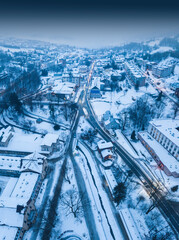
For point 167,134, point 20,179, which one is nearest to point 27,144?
point 20,179

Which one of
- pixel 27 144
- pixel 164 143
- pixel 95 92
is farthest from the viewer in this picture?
pixel 95 92

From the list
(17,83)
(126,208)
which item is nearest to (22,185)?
(126,208)

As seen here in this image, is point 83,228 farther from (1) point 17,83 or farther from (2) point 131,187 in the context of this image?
(1) point 17,83

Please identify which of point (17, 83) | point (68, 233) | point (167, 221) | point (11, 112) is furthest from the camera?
point (17, 83)

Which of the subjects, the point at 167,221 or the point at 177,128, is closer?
the point at 167,221

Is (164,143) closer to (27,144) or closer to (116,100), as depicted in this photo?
(116,100)

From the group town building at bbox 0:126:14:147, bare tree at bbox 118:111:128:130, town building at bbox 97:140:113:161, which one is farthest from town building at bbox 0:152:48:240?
bare tree at bbox 118:111:128:130

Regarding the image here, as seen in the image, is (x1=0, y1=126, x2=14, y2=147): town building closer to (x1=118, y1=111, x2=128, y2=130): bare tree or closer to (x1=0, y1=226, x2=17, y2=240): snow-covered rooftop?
(x1=0, y1=226, x2=17, y2=240): snow-covered rooftop

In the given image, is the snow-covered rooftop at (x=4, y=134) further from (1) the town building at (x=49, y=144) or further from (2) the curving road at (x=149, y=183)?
(2) the curving road at (x=149, y=183)

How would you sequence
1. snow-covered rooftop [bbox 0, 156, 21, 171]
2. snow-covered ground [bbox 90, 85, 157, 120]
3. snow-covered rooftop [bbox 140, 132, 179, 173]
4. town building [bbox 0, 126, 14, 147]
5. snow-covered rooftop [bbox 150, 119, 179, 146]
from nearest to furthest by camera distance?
snow-covered rooftop [bbox 0, 156, 21, 171] < snow-covered rooftop [bbox 140, 132, 179, 173] < snow-covered rooftop [bbox 150, 119, 179, 146] < town building [bbox 0, 126, 14, 147] < snow-covered ground [bbox 90, 85, 157, 120]
